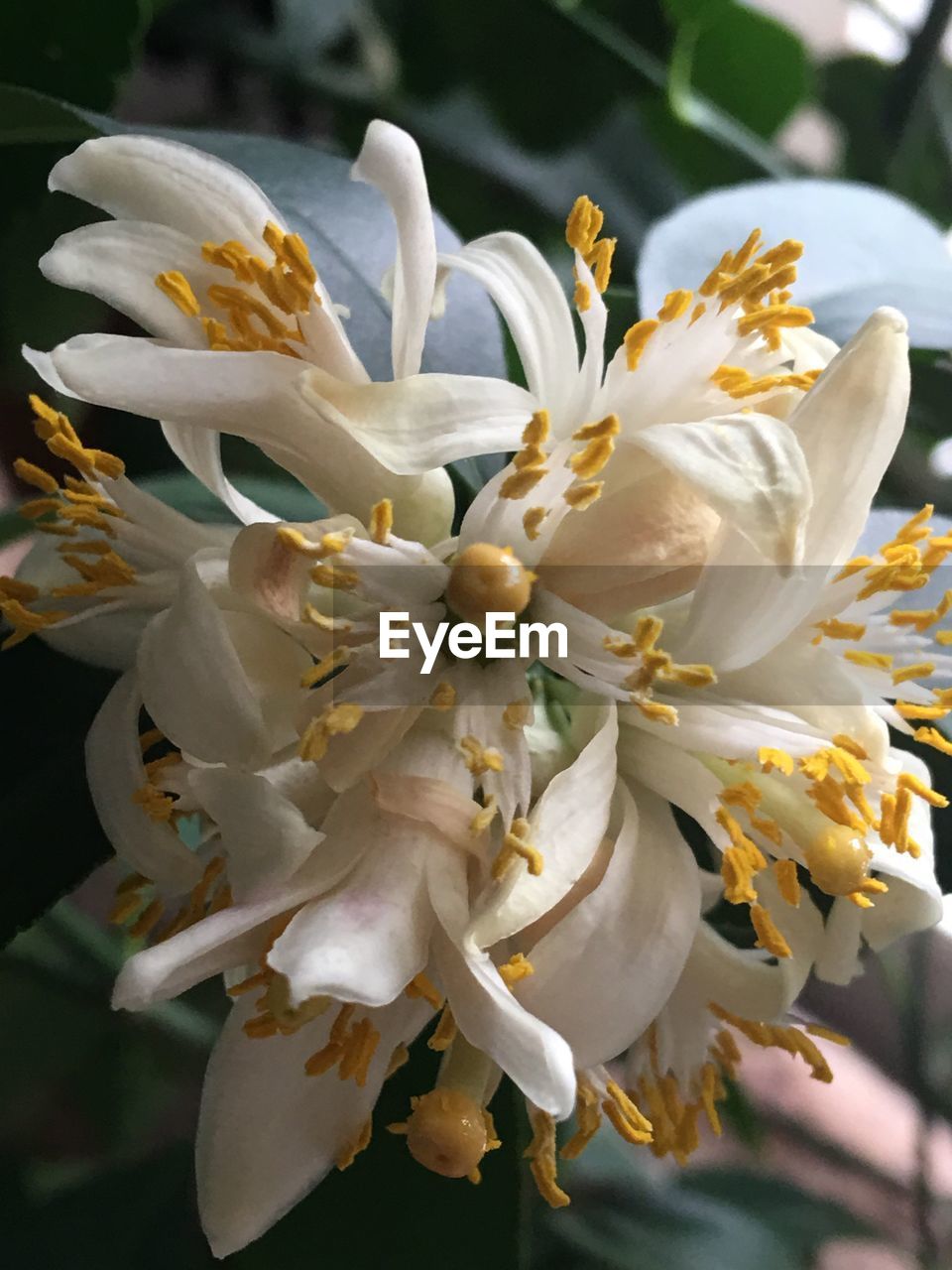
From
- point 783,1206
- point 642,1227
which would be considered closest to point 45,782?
point 642,1227

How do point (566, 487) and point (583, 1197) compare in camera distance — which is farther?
point (583, 1197)

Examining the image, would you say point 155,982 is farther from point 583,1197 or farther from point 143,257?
point 583,1197

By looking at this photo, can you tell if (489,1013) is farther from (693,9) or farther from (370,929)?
(693,9)

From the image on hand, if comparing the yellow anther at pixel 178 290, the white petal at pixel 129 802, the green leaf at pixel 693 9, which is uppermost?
the green leaf at pixel 693 9

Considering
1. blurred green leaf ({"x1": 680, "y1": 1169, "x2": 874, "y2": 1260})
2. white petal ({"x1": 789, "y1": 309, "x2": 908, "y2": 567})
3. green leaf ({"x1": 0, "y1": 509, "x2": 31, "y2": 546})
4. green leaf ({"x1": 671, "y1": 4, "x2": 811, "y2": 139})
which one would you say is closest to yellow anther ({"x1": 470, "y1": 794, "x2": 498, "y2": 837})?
white petal ({"x1": 789, "y1": 309, "x2": 908, "y2": 567})

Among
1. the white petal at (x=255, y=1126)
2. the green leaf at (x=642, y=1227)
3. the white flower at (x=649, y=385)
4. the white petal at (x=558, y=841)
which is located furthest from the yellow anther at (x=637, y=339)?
the green leaf at (x=642, y=1227)

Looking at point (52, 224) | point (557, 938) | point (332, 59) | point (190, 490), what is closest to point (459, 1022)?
point (557, 938)

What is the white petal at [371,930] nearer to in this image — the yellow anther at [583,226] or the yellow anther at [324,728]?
the yellow anther at [324,728]
